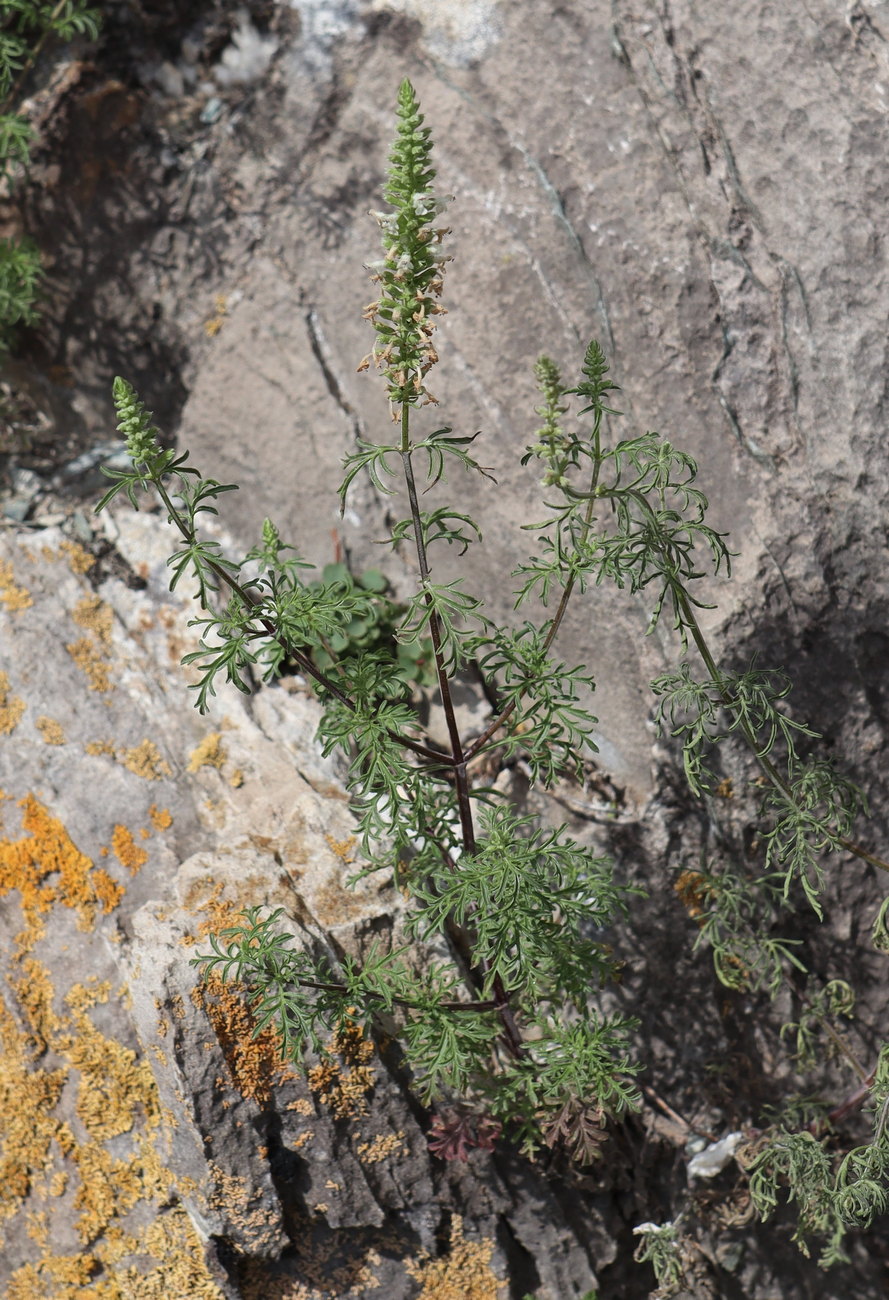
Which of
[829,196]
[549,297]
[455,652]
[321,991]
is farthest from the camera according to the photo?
[549,297]

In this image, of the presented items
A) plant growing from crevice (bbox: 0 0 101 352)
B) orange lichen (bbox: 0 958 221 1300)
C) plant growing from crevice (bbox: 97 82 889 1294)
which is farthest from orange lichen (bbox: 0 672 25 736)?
plant growing from crevice (bbox: 0 0 101 352)

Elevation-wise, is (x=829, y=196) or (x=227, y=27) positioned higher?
(x=227, y=27)

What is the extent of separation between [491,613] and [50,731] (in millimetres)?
1895

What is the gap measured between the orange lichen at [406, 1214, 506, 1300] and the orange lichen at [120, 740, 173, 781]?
2046 millimetres

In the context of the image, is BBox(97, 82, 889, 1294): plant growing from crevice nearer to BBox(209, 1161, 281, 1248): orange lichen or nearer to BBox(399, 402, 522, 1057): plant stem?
BBox(399, 402, 522, 1057): plant stem

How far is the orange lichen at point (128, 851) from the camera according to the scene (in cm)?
392

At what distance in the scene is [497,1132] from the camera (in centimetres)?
362

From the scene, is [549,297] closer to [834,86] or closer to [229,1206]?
[834,86]

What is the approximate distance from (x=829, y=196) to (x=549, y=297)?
43.7 inches

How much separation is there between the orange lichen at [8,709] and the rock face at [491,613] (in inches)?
0.5

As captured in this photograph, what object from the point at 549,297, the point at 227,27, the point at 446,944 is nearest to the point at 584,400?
the point at 549,297

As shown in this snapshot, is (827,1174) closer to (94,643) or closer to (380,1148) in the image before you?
(380,1148)

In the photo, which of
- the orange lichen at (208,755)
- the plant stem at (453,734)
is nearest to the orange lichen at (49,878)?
the orange lichen at (208,755)

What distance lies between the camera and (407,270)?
258 cm
